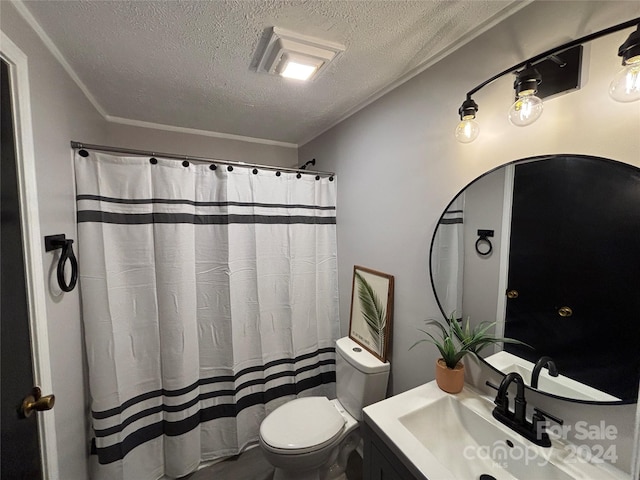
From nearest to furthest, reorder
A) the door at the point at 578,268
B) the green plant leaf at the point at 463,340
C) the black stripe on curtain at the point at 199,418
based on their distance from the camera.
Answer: the door at the point at 578,268
the green plant leaf at the point at 463,340
the black stripe on curtain at the point at 199,418

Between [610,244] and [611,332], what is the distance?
261mm

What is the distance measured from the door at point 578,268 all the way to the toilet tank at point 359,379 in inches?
29.0

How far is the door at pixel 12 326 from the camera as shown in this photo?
761mm

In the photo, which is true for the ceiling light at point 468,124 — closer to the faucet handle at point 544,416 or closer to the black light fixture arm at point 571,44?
the black light fixture arm at point 571,44

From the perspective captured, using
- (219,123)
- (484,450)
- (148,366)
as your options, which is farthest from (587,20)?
(148,366)

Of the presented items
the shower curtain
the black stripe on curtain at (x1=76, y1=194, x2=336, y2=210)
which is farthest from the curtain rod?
the shower curtain

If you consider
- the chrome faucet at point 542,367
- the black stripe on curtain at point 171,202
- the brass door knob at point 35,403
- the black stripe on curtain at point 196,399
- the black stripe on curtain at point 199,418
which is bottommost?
the black stripe on curtain at point 199,418

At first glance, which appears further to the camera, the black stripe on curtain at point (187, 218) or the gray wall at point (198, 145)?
the gray wall at point (198, 145)

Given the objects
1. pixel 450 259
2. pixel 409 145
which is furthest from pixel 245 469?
pixel 409 145

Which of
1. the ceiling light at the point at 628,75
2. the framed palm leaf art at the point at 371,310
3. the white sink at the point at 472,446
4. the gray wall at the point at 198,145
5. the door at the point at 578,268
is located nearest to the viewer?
the ceiling light at the point at 628,75

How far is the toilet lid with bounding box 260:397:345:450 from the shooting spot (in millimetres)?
1336

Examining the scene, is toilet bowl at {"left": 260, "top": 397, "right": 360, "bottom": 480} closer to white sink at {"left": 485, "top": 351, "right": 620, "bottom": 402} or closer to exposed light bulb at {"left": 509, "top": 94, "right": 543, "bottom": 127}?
white sink at {"left": 485, "top": 351, "right": 620, "bottom": 402}

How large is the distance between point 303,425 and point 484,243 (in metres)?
1.33

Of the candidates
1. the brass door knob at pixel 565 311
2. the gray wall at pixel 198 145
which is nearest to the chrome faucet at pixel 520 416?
the brass door knob at pixel 565 311
